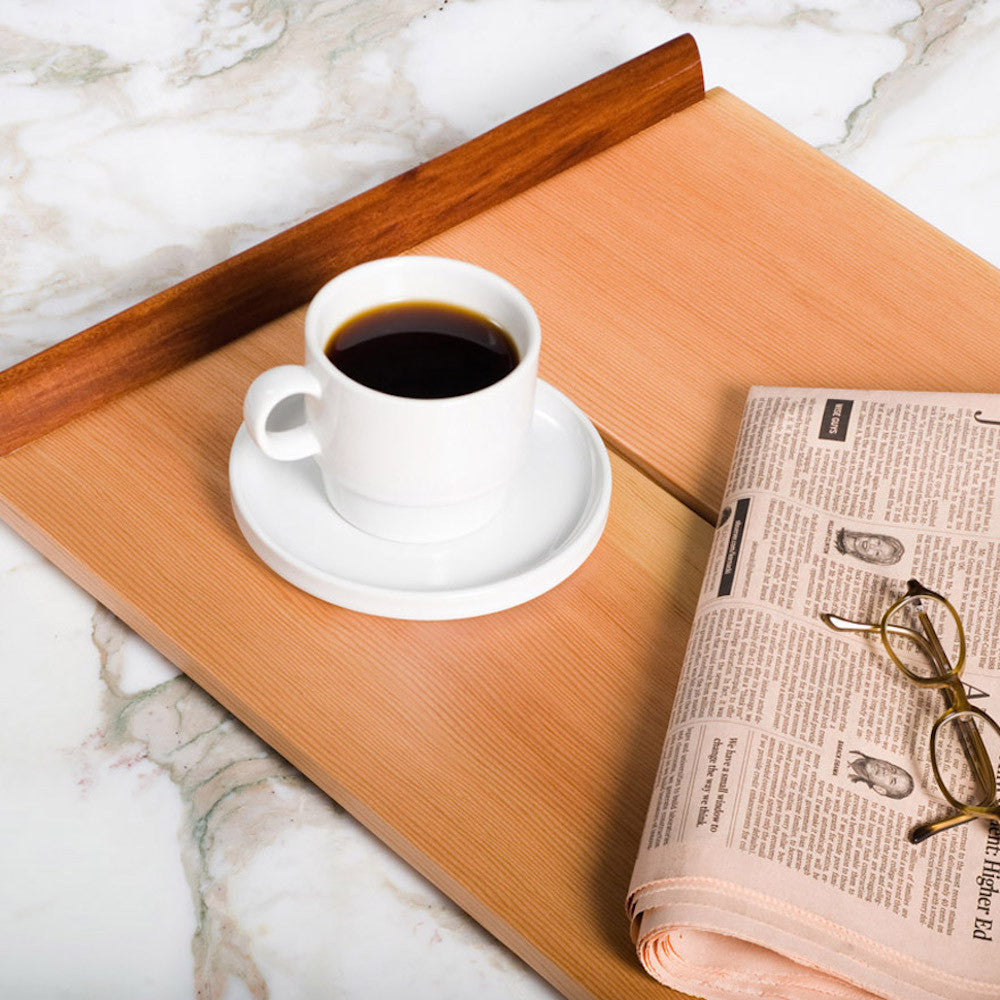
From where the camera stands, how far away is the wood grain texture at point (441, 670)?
572 millimetres

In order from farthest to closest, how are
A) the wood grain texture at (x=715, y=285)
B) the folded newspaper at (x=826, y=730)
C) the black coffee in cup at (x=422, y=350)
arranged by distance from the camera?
the wood grain texture at (x=715, y=285), the black coffee in cup at (x=422, y=350), the folded newspaper at (x=826, y=730)

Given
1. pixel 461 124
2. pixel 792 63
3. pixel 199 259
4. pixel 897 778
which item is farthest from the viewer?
pixel 792 63

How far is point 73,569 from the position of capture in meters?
0.69

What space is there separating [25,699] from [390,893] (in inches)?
9.0

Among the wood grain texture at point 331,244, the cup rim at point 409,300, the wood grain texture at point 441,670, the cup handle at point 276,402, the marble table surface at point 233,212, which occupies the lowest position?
the marble table surface at point 233,212

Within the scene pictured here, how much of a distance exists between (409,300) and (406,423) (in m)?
0.10

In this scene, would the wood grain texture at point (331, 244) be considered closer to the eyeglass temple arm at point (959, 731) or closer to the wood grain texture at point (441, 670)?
the wood grain texture at point (441, 670)

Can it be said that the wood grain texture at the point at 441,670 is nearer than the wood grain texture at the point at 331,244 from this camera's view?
Yes

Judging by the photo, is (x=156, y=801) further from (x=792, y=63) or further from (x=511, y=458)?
(x=792, y=63)

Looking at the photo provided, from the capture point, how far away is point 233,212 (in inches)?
42.8

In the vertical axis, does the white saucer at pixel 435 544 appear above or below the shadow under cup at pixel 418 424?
below

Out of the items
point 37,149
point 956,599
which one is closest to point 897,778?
point 956,599

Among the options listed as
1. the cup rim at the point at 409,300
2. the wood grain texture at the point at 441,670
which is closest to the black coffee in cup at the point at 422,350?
the cup rim at the point at 409,300

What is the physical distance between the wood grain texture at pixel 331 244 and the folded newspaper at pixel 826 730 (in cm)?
28
